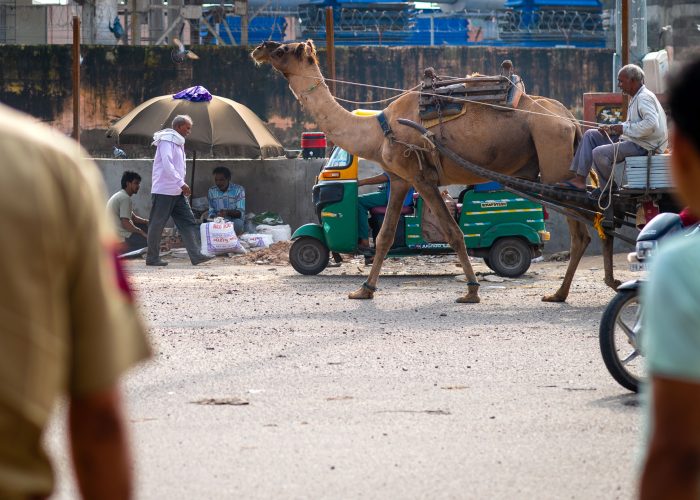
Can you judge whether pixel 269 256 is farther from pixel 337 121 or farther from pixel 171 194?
pixel 337 121

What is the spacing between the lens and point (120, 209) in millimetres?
18531

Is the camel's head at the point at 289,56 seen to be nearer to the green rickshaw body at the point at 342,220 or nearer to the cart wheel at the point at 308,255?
the green rickshaw body at the point at 342,220

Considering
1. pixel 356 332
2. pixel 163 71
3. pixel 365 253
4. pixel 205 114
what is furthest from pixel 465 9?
pixel 356 332

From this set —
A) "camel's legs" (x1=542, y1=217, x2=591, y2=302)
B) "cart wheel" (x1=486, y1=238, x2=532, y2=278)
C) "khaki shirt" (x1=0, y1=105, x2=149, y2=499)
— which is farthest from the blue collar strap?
"khaki shirt" (x1=0, y1=105, x2=149, y2=499)

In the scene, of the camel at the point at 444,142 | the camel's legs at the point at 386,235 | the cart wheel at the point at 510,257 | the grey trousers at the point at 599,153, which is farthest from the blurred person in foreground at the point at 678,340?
the cart wheel at the point at 510,257

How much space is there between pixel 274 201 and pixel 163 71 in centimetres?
1406

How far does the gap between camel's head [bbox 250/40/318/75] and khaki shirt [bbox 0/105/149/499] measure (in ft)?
38.1

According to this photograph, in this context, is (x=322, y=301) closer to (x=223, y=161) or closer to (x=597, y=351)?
(x=597, y=351)

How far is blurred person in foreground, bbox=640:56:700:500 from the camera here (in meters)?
2.34

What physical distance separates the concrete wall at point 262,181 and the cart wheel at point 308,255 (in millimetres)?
4113

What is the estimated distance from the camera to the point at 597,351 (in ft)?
30.0

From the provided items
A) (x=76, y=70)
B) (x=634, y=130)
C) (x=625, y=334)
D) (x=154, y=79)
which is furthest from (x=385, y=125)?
(x=154, y=79)

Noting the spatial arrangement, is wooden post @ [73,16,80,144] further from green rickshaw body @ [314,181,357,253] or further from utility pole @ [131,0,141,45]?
utility pole @ [131,0,141,45]

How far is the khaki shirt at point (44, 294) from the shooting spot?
2.04 m
